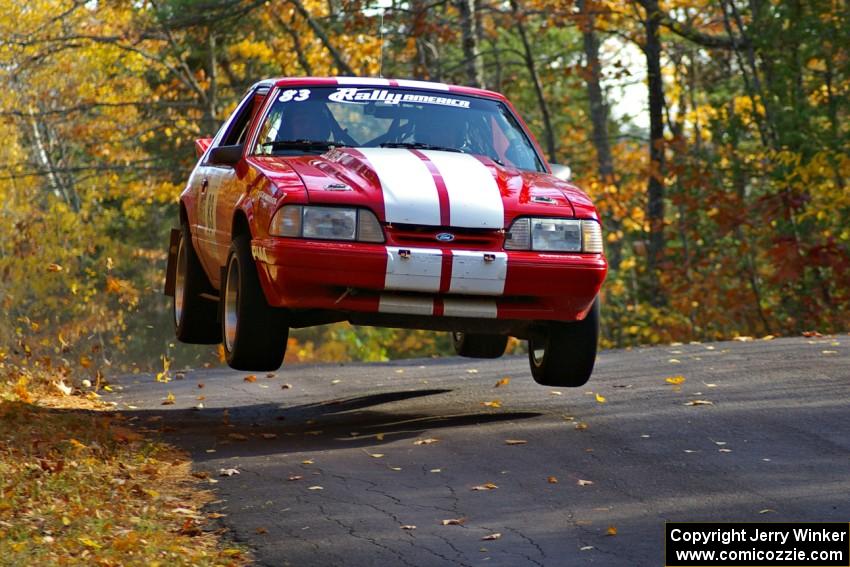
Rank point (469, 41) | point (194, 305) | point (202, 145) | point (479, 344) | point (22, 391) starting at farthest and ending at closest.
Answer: point (469, 41), point (479, 344), point (202, 145), point (194, 305), point (22, 391)

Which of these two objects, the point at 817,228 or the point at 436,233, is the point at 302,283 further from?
the point at 817,228

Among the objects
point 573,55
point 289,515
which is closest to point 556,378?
point 289,515

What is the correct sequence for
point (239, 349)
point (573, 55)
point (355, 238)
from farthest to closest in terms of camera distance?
point (573, 55) < point (239, 349) < point (355, 238)

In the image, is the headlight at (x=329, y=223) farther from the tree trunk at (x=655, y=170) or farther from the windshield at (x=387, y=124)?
the tree trunk at (x=655, y=170)

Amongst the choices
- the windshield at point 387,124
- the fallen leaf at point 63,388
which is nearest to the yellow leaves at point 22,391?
the fallen leaf at point 63,388

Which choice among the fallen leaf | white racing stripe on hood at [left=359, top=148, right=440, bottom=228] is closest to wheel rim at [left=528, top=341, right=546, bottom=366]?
white racing stripe on hood at [left=359, top=148, right=440, bottom=228]

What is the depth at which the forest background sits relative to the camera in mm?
19969

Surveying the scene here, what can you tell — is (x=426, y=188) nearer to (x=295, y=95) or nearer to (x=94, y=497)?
(x=295, y=95)

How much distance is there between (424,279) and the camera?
7773 mm

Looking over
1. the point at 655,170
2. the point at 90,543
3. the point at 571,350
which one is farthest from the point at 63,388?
the point at 655,170

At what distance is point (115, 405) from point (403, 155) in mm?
3536

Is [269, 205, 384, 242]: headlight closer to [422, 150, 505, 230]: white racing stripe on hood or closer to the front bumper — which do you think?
the front bumper

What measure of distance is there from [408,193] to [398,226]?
0.64 ft

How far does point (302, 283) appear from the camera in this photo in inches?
309
